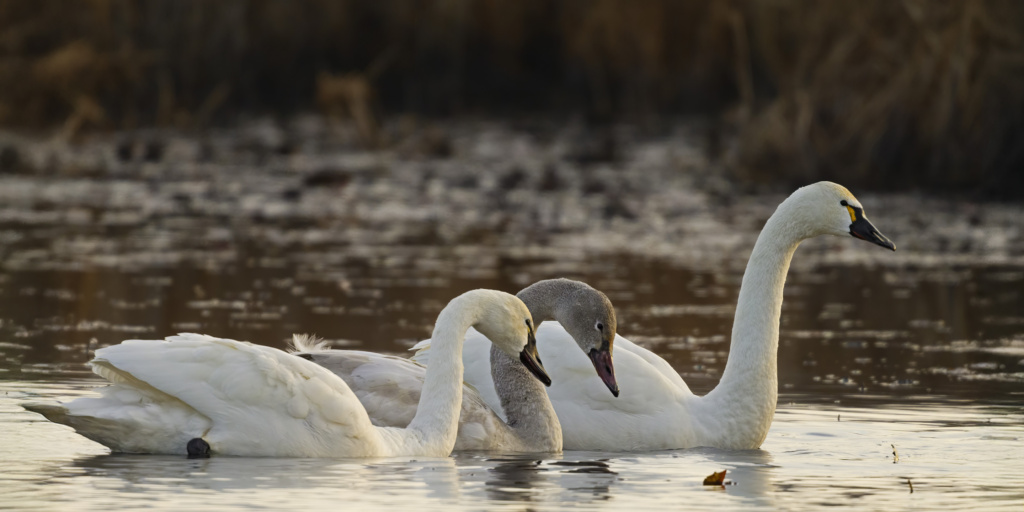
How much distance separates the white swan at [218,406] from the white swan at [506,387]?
62cm

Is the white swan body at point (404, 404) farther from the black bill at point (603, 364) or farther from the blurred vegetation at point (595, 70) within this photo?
the blurred vegetation at point (595, 70)

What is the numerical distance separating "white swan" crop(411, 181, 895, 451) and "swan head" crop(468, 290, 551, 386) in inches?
24.8

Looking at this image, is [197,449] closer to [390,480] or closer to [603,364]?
[390,480]

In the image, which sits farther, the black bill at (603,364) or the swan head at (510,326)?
the black bill at (603,364)

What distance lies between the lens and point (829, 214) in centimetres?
852

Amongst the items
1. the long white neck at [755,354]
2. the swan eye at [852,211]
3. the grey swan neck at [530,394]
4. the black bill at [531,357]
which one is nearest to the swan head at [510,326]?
the black bill at [531,357]

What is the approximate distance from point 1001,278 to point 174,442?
9.12 m

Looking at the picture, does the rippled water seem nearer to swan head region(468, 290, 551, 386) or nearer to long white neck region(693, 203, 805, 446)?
long white neck region(693, 203, 805, 446)

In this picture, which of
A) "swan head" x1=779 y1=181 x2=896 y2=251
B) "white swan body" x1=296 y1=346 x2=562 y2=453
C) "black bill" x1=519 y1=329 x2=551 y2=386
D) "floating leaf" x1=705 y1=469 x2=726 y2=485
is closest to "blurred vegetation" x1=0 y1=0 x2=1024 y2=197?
"swan head" x1=779 y1=181 x2=896 y2=251

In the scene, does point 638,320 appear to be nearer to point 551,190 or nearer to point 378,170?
point 551,190

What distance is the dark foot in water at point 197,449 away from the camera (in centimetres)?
732

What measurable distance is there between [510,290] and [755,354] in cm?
490

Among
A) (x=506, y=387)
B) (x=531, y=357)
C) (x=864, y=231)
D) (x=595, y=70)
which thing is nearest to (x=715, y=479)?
(x=531, y=357)

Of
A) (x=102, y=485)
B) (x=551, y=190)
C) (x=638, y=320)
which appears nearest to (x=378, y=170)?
(x=551, y=190)
